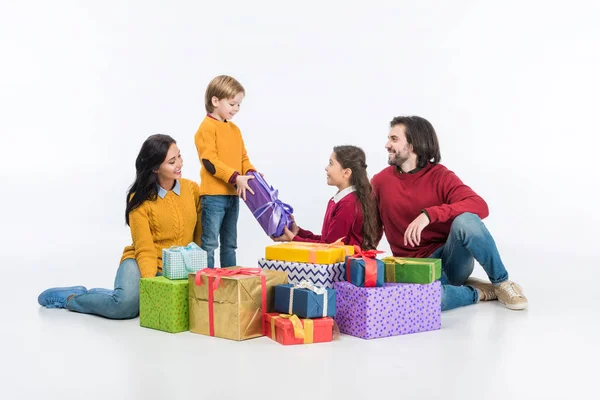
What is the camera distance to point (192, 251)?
3.74m

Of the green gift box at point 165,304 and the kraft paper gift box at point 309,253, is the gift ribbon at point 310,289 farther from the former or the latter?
the green gift box at point 165,304

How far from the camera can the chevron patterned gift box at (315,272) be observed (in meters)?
3.66

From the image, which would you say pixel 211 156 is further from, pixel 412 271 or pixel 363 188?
pixel 412 271

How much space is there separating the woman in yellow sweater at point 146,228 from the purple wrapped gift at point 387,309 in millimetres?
1039

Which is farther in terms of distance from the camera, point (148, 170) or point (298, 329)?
point (148, 170)

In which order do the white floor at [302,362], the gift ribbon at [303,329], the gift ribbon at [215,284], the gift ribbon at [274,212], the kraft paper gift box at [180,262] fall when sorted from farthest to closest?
the gift ribbon at [274,212]
the kraft paper gift box at [180,262]
the gift ribbon at [215,284]
the gift ribbon at [303,329]
the white floor at [302,362]

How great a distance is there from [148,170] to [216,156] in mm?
543

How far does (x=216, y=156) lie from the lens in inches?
180

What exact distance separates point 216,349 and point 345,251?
87 cm

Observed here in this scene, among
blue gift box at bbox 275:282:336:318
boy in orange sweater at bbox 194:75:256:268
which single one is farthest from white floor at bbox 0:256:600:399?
boy in orange sweater at bbox 194:75:256:268

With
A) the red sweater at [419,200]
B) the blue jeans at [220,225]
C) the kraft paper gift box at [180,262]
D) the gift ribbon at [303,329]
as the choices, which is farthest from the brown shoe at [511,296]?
the kraft paper gift box at [180,262]

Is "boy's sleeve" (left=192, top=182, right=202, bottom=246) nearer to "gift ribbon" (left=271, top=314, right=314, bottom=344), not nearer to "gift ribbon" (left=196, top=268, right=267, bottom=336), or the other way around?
"gift ribbon" (left=196, top=268, right=267, bottom=336)

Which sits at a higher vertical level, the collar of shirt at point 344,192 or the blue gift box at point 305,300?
the collar of shirt at point 344,192

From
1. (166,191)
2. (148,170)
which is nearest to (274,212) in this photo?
(166,191)
